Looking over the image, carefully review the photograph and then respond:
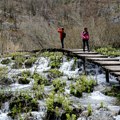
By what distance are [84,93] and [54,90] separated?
0.95 meters

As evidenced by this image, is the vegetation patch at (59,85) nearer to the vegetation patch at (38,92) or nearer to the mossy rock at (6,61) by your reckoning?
the vegetation patch at (38,92)

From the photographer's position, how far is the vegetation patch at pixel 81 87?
11102 mm

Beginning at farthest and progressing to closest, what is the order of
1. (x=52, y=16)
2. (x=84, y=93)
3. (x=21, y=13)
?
(x=21, y=13)
(x=52, y=16)
(x=84, y=93)

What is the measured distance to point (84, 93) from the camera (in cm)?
1139

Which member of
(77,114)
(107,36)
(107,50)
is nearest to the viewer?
(77,114)

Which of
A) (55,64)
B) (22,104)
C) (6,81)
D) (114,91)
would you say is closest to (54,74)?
(6,81)

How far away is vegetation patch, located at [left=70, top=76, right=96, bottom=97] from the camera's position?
36.4 ft

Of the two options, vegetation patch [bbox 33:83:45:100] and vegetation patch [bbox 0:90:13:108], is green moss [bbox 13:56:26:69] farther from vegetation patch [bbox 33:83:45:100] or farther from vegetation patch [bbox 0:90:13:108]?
vegetation patch [bbox 0:90:13:108]

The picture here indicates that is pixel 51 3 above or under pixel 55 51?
above

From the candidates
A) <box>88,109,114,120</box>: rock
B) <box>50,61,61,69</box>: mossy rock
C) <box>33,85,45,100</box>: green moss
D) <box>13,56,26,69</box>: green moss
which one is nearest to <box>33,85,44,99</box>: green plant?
<box>33,85,45,100</box>: green moss

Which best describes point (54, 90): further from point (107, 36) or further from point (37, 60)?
point (107, 36)

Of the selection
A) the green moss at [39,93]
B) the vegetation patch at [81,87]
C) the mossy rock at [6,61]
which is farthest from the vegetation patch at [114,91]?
the mossy rock at [6,61]

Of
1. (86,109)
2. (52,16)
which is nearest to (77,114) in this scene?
(86,109)

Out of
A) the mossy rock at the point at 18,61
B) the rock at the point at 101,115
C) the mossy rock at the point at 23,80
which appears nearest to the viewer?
the rock at the point at 101,115
